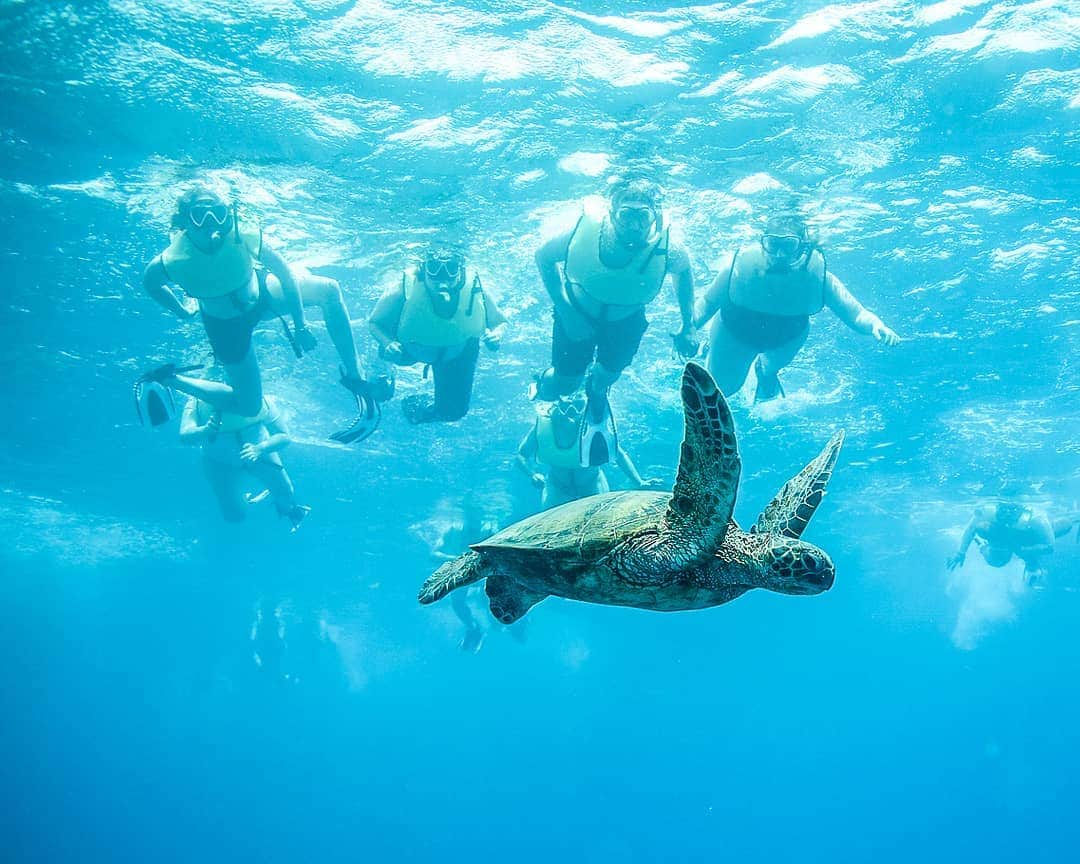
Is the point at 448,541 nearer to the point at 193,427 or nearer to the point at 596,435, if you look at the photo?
the point at 193,427

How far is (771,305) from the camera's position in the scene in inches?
352

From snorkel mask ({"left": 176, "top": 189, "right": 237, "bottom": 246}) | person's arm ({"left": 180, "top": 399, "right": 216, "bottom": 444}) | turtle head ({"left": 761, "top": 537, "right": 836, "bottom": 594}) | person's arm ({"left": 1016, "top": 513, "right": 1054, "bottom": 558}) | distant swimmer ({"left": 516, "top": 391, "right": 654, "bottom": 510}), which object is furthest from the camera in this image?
person's arm ({"left": 1016, "top": 513, "right": 1054, "bottom": 558})

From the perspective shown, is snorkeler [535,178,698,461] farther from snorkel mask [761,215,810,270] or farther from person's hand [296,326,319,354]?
person's hand [296,326,319,354]

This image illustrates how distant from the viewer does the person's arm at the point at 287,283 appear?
9.16 m

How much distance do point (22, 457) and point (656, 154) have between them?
2508cm

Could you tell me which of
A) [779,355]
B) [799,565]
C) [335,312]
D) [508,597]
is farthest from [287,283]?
[799,565]

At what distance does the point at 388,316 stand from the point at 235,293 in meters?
2.19

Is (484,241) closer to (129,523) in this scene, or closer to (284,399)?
(284,399)

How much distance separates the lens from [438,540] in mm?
28953

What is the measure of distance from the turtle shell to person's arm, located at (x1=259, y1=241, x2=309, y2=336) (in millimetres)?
6528

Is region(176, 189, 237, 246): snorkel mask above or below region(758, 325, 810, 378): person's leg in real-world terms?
above

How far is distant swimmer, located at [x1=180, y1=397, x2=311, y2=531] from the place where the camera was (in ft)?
41.0

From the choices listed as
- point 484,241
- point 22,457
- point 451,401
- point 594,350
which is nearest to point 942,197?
point 594,350

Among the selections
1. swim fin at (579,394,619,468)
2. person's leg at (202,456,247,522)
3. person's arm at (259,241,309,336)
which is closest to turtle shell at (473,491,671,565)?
swim fin at (579,394,619,468)
